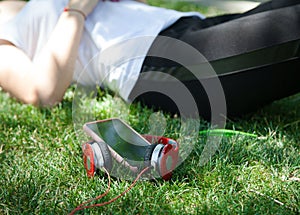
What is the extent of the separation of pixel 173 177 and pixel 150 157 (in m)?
0.10

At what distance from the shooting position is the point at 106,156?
132 cm

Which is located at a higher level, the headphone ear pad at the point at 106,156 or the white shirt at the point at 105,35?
the white shirt at the point at 105,35

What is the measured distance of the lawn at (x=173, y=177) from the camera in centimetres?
122

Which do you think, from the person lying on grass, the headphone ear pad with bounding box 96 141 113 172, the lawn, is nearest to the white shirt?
the person lying on grass

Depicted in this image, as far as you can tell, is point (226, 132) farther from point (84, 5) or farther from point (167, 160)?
point (84, 5)

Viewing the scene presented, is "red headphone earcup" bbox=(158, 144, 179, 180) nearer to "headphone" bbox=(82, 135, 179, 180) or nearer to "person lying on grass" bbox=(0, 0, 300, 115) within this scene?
"headphone" bbox=(82, 135, 179, 180)

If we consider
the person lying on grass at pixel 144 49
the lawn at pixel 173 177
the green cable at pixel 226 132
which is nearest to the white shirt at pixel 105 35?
the person lying on grass at pixel 144 49

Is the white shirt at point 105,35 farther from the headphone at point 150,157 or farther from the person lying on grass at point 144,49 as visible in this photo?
the headphone at point 150,157

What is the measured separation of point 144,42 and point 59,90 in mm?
349

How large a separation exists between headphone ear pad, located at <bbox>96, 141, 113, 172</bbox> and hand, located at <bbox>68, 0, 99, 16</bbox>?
2.23 ft

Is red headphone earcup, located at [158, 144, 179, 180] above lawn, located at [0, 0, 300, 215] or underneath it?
above

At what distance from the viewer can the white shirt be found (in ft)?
5.74

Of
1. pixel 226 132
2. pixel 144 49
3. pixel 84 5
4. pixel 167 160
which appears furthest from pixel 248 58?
pixel 84 5

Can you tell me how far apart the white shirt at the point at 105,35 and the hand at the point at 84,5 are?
41 mm
